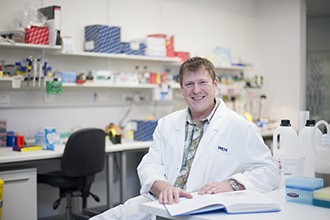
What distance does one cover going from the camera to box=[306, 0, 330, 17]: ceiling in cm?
611


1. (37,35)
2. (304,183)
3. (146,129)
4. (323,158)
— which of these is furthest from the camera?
(146,129)

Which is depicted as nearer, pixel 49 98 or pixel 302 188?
pixel 302 188

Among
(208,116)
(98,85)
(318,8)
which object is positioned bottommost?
(208,116)

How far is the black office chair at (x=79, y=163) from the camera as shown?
3.59m

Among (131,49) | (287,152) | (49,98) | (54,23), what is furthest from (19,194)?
(287,152)

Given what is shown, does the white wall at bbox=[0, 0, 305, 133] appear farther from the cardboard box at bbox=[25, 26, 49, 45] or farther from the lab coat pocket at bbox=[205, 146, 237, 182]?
the lab coat pocket at bbox=[205, 146, 237, 182]

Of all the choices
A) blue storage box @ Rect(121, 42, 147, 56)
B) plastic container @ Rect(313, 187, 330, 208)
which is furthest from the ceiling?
plastic container @ Rect(313, 187, 330, 208)

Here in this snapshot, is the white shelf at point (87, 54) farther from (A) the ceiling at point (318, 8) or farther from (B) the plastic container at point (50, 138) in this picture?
(A) the ceiling at point (318, 8)

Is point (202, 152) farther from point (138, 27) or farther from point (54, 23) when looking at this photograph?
Answer: point (138, 27)

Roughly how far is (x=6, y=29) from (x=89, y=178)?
4.99 ft

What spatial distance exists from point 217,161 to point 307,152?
41 cm

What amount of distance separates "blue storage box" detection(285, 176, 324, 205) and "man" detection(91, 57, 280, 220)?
0.63ft

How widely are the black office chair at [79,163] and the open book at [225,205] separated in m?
2.05

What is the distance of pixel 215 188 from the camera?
187 cm
